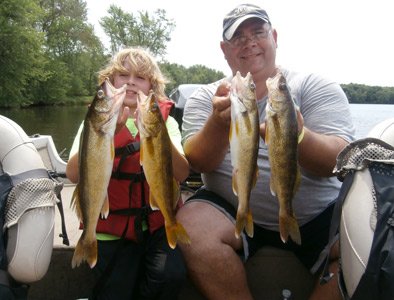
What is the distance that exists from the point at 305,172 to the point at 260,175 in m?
0.39

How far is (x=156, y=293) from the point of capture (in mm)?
2424

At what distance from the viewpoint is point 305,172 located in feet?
9.05

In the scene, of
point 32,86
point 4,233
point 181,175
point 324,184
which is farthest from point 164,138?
point 32,86

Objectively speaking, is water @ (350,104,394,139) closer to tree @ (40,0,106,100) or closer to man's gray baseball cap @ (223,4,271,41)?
man's gray baseball cap @ (223,4,271,41)

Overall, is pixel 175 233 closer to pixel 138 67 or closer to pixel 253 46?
pixel 138 67

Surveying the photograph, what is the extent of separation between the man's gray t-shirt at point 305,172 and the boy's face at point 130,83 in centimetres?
63

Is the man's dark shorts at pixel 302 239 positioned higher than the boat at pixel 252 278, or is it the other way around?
the man's dark shorts at pixel 302 239

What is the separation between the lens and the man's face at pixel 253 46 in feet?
9.34

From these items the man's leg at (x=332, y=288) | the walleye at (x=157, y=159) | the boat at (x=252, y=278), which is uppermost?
the walleye at (x=157, y=159)

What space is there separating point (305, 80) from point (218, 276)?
6.26 feet

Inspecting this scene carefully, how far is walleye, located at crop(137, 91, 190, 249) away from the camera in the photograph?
83.0 inches

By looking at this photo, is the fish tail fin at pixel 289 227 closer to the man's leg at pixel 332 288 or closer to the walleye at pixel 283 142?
the walleye at pixel 283 142

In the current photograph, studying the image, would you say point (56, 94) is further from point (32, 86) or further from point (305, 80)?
point (305, 80)

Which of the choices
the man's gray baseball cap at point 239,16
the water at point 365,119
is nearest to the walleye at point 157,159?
the man's gray baseball cap at point 239,16
